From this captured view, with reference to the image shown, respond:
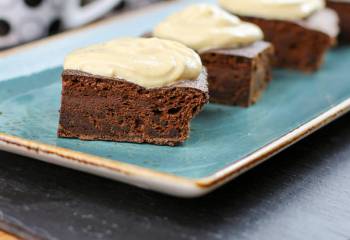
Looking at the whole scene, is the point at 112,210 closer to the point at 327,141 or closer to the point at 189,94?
the point at 189,94

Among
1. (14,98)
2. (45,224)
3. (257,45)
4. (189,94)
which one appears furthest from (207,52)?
(45,224)

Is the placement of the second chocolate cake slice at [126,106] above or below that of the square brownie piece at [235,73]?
above

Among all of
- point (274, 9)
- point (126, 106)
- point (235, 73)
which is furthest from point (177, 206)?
point (274, 9)

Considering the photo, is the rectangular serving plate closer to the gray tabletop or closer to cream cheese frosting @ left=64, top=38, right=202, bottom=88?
the gray tabletop

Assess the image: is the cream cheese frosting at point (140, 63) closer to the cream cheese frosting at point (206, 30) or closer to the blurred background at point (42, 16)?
the cream cheese frosting at point (206, 30)

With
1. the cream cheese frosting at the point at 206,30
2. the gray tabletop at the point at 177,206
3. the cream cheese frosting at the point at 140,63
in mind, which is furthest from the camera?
the cream cheese frosting at the point at 206,30

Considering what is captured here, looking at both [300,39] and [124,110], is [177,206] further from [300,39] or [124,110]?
[300,39]

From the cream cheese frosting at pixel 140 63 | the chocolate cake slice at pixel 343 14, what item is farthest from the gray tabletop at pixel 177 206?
the chocolate cake slice at pixel 343 14
